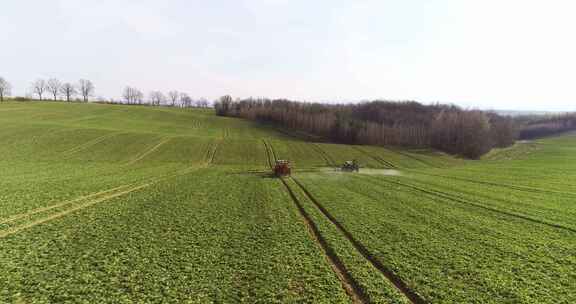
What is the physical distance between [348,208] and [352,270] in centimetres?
966

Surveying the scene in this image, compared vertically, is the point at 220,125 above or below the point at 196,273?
above

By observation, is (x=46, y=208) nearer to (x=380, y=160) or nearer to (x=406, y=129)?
(x=380, y=160)

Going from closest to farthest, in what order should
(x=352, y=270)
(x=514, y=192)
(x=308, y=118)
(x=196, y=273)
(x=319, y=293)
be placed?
(x=319, y=293)
(x=196, y=273)
(x=352, y=270)
(x=514, y=192)
(x=308, y=118)

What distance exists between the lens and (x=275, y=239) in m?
A: 14.9

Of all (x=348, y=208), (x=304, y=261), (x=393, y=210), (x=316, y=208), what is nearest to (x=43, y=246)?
(x=304, y=261)

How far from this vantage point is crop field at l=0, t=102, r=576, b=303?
10.2 metres

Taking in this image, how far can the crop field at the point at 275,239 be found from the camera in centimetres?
1023

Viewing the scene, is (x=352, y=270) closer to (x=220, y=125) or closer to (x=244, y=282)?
(x=244, y=282)

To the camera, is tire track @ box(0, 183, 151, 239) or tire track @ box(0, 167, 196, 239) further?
tire track @ box(0, 167, 196, 239)

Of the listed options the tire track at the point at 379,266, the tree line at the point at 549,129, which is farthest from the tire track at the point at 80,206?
the tree line at the point at 549,129

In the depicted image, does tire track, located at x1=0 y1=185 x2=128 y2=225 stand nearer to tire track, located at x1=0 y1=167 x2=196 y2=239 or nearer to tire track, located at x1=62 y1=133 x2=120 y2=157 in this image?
tire track, located at x1=0 y1=167 x2=196 y2=239

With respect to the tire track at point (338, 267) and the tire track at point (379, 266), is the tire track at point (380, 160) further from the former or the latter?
the tire track at point (338, 267)

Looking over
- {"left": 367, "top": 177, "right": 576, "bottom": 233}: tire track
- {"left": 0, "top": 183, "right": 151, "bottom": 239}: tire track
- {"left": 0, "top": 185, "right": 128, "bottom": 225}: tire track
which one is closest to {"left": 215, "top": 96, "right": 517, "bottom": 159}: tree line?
{"left": 367, "top": 177, "right": 576, "bottom": 233}: tire track

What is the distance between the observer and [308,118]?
117 meters
